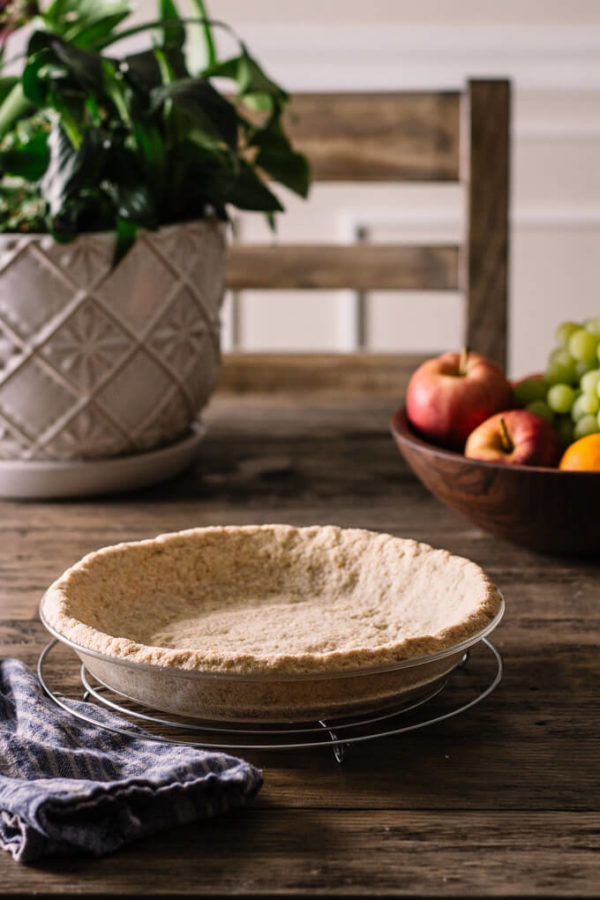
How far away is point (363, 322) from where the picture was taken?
11.3 ft

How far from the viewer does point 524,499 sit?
37.6 inches

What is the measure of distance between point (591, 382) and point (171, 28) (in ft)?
2.15

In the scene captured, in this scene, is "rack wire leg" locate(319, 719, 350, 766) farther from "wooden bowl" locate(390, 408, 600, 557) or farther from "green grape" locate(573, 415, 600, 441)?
"green grape" locate(573, 415, 600, 441)

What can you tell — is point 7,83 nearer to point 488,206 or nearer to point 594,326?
point 594,326

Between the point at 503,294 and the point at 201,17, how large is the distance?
67 cm

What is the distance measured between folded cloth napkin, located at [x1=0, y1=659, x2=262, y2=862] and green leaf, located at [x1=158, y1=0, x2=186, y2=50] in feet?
2.77

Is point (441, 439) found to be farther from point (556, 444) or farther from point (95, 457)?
point (95, 457)

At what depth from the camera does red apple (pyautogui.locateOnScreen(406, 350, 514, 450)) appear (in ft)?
3.66

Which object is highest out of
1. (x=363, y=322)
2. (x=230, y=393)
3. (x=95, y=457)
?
(x=95, y=457)

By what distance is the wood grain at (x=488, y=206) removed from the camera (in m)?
1.71

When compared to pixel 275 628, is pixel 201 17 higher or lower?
higher

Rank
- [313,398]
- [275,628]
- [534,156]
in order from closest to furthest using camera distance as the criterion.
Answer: [275,628] < [313,398] < [534,156]

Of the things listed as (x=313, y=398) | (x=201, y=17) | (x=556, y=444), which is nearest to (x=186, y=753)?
(x=556, y=444)

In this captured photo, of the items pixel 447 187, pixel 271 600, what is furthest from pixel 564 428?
pixel 447 187
